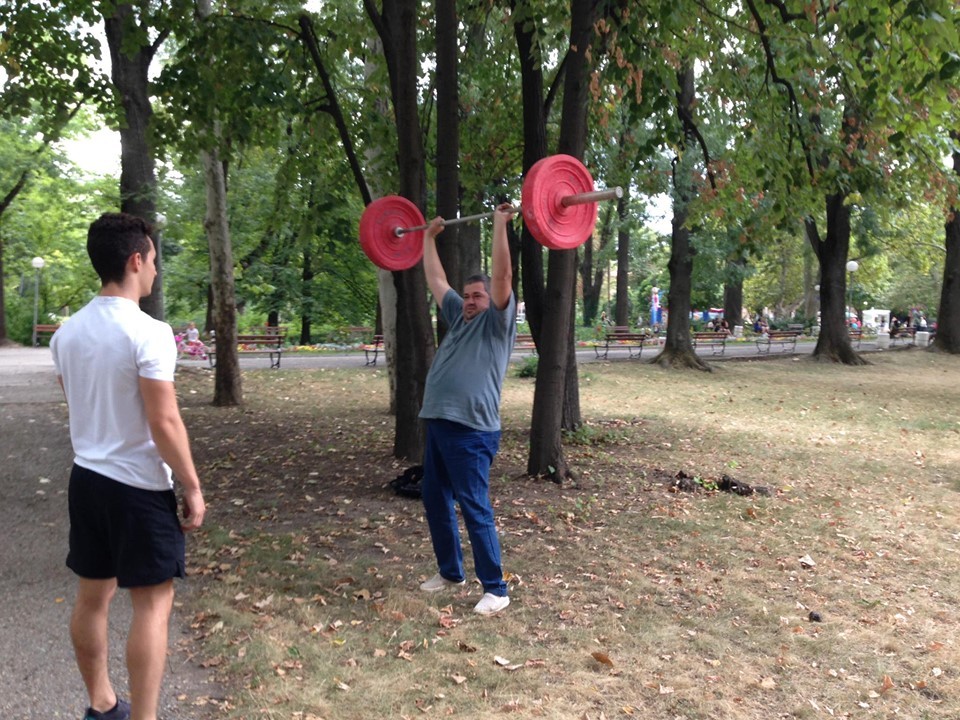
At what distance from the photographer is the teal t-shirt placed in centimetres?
474

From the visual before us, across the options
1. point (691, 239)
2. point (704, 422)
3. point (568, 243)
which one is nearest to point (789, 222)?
point (704, 422)

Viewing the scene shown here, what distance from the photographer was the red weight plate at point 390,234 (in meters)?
6.40

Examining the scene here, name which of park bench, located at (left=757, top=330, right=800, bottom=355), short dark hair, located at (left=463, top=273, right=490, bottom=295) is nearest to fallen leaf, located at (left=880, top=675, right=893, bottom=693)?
short dark hair, located at (left=463, top=273, right=490, bottom=295)

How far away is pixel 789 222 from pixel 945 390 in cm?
1176

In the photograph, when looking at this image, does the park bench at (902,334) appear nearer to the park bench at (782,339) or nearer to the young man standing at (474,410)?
the park bench at (782,339)

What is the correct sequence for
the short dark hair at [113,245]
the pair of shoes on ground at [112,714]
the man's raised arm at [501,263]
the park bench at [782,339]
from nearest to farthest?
the short dark hair at [113,245]
the pair of shoes on ground at [112,714]
the man's raised arm at [501,263]
the park bench at [782,339]

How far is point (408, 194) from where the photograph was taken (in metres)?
7.99

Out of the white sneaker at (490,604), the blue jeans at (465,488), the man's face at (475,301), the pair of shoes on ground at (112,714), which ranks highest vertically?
the man's face at (475,301)

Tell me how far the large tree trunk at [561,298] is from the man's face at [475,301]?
2.83 m

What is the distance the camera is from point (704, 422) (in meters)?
13.3

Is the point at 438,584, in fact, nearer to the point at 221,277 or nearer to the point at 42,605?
the point at 42,605

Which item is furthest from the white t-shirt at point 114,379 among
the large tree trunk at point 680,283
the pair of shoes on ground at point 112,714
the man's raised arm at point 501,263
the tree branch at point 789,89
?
the large tree trunk at point 680,283

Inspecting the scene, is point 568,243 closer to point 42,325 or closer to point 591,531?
point 591,531

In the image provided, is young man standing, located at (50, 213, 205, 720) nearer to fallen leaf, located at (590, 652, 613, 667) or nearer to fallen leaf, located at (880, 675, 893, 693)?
fallen leaf, located at (590, 652, 613, 667)
